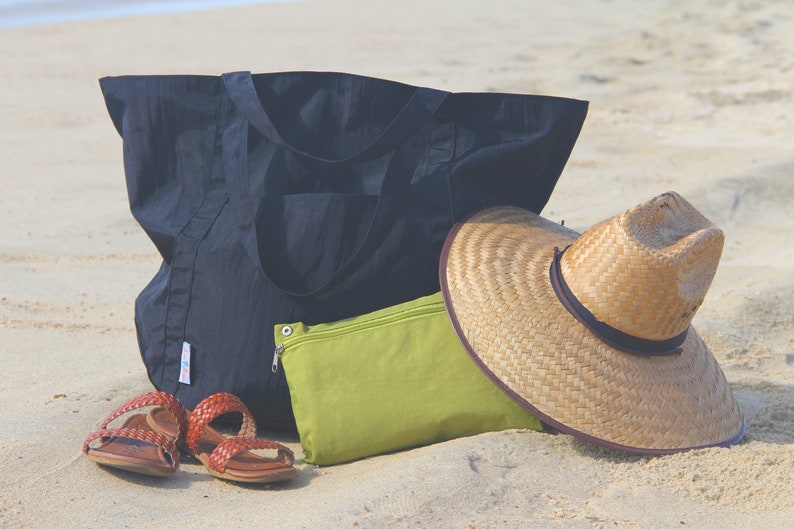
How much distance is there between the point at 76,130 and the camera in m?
7.02

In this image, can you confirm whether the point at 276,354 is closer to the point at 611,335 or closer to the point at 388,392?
the point at 388,392

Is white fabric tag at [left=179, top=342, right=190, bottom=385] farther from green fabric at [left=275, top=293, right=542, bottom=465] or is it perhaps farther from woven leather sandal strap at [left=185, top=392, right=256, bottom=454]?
green fabric at [left=275, top=293, right=542, bottom=465]

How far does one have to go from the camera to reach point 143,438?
2375 mm

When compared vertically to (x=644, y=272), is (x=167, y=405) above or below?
below

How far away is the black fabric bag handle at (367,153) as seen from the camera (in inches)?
98.8

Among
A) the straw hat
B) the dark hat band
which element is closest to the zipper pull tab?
the straw hat

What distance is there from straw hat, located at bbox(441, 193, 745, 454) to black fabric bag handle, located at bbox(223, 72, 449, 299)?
202mm

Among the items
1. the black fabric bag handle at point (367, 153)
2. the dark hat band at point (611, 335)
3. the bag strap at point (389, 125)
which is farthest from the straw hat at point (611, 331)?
the bag strap at point (389, 125)

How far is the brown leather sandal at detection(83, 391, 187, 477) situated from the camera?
2297mm

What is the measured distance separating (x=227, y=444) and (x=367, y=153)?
820 mm

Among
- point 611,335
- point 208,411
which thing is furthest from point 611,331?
point 208,411

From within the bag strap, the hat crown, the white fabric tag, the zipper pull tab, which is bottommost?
the white fabric tag

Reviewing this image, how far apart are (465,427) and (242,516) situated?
604 mm

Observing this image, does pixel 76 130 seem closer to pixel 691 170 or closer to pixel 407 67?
pixel 407 67
